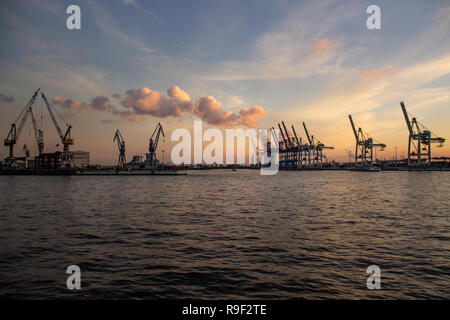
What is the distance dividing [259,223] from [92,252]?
36.4ft

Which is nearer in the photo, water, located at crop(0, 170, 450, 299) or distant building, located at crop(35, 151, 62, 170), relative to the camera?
water, located at crop(0, 170, 450, 299)

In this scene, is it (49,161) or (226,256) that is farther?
(49,161)

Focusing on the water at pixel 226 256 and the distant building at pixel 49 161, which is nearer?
the water at pixel 226 256

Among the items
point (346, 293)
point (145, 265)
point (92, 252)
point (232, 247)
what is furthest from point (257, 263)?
point (92, 252)

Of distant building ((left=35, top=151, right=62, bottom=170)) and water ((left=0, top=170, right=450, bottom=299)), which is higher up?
distant building ((left=35, top=151, right=62, bottom=170))

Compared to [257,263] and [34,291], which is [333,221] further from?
[34,291]

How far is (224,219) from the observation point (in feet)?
69.8

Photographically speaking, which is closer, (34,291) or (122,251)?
(34,291)

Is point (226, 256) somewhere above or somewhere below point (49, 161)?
below

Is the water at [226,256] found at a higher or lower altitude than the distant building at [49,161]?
lower
